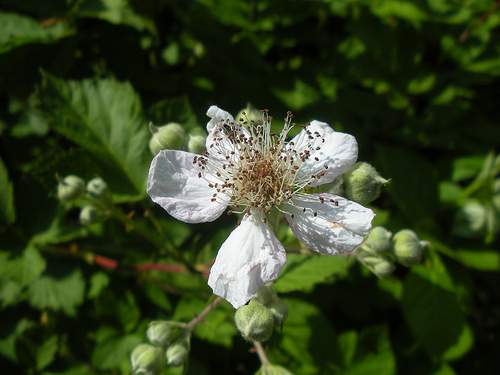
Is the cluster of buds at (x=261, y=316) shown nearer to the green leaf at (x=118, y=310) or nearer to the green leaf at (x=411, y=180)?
the green leaf at (x=118, y=310)

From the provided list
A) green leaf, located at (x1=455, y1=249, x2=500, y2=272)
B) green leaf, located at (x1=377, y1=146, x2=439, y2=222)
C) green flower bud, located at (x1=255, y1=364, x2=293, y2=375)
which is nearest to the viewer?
green flower bud, located at (x1=255, y1=364, x2=293, y2=375)

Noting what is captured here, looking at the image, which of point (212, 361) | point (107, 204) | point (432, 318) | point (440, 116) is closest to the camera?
point (107, 204)

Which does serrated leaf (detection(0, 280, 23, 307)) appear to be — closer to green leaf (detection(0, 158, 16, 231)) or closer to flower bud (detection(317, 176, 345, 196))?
green leaf (detection(0, 158, 16, 231))

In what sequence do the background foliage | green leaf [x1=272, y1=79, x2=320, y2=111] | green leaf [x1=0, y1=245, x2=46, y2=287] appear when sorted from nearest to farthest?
1. green leaf [x1=0, y1=245, x2=46, y2=287]
2. the background foliage
3. green leaf [x1=272, y1=79, x2=320, y2=111]

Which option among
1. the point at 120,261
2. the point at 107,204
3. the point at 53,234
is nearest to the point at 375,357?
the point at 120,261

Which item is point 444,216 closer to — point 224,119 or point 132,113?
point 224,119

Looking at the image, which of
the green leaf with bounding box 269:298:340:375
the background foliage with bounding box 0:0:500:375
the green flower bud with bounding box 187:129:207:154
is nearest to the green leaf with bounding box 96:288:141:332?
the background foliage with bounding box 0:0:500:375

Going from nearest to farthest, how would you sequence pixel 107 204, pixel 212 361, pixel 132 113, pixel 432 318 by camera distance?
pixel 107 204 < pixel 132 113 < pixel 432 318 < pixel 212 361
